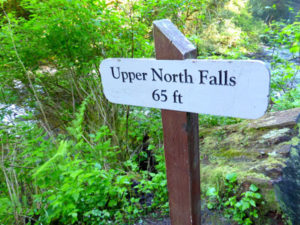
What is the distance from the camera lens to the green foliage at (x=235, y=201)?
1.63 m

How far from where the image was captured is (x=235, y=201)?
5.71 ft

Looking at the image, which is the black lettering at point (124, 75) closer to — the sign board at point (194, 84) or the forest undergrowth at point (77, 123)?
the sign board at point (194, 84)

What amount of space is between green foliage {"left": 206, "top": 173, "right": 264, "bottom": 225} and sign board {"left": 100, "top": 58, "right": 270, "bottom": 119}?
105 centimetres

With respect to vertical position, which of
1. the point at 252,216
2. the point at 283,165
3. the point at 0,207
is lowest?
the point at 252,216

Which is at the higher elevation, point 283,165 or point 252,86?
point 252,86

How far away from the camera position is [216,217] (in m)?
1.78

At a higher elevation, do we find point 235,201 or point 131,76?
point 131,76

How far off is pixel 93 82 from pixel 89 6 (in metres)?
1.09

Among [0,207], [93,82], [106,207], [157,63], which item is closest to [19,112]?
[93,82]

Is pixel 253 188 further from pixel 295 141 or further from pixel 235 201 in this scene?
pixel 295 141

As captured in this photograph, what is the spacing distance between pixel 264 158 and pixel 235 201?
20.8 inches

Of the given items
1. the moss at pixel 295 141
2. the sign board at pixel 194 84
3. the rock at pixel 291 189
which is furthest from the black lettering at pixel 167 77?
the moss at pixel 295 141

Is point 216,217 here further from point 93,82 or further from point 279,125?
point 93,82

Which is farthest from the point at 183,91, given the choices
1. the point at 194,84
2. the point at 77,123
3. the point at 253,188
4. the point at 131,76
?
the point at 77,123
